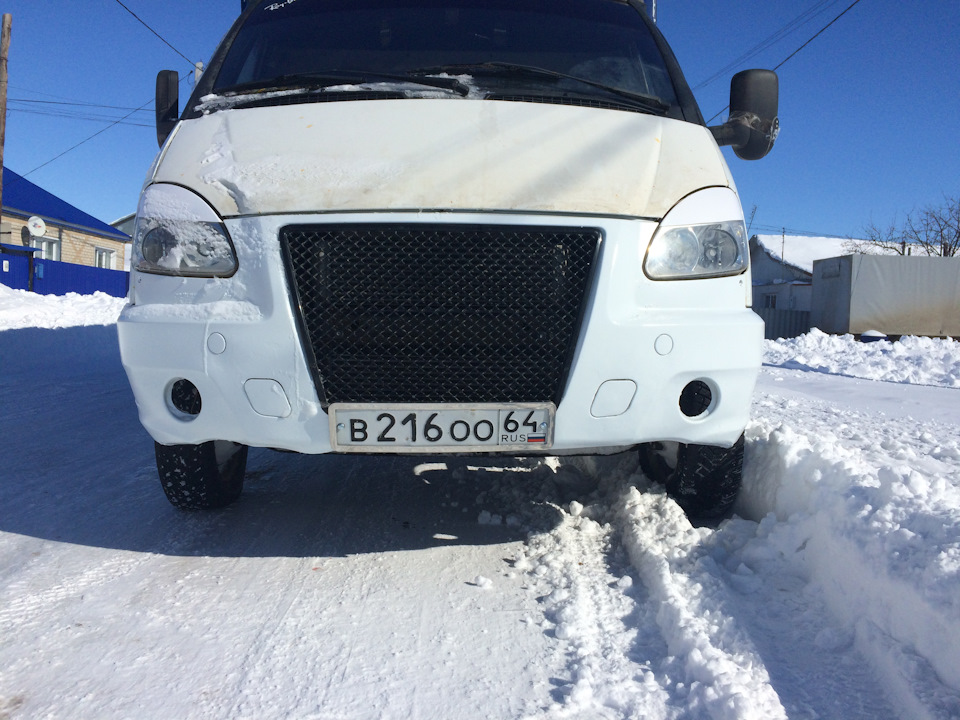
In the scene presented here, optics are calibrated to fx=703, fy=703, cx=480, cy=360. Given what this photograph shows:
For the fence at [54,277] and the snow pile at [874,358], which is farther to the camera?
the fence at [54,277]

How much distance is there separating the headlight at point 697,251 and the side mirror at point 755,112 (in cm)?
81

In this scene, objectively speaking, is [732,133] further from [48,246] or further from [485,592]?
[48,246]

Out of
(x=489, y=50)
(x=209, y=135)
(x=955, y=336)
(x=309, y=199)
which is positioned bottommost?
(x=955, y=336)

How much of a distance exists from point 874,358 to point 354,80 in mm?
11237

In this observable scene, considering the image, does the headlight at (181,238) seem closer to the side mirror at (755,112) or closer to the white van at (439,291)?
the white van at (439,291)

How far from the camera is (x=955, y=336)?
21.2m

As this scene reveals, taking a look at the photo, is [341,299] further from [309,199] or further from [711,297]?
[711,297]

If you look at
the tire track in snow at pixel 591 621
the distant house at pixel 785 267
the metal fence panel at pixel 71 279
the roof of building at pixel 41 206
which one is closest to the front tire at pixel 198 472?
the tire track in snow at pixel 591 621

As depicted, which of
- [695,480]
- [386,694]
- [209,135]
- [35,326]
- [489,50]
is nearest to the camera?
[386,694]

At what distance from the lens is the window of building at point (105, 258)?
111ft

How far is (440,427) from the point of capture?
2.21 metres

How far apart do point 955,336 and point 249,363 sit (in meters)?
24.3

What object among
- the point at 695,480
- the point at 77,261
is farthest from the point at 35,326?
the point at 77,261

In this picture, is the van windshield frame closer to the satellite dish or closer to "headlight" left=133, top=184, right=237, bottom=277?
"headlight" left=133, top=184, right=237, bottom=277
